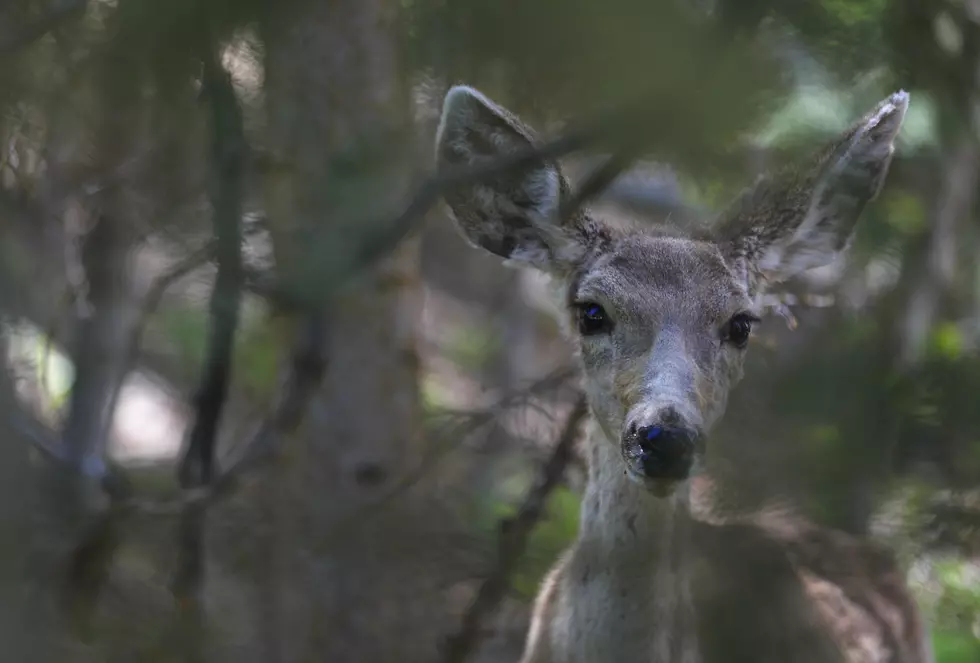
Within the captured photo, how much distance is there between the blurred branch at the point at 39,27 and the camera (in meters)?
3.31

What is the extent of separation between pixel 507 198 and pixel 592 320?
2.17 ft

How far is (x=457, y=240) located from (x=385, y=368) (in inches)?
220

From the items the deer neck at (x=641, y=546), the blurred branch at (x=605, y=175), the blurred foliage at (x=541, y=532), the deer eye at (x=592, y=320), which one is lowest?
the blurred foliage at (x=541, y=532)

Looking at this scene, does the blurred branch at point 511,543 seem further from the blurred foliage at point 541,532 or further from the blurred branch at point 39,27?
the blurred branch at point 39,27

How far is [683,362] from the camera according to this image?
12.1 feet

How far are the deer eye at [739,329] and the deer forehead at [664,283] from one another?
36 mm

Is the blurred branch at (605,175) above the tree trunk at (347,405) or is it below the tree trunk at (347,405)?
above

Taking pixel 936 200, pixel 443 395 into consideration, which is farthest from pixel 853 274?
pixel 443 395

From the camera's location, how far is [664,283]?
13.1ft

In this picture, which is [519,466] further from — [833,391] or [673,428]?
[673,428]

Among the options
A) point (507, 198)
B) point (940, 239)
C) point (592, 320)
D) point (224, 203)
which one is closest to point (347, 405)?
point (507, 198)

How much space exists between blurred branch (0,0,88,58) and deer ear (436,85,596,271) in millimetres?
1202

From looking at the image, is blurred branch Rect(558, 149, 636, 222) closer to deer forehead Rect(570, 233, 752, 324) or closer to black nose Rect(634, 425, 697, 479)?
deer forehead Rect(570, 233, 752, 324)

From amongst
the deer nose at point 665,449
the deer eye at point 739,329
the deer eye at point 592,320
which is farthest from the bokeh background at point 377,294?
the deer nose at point 665,449
